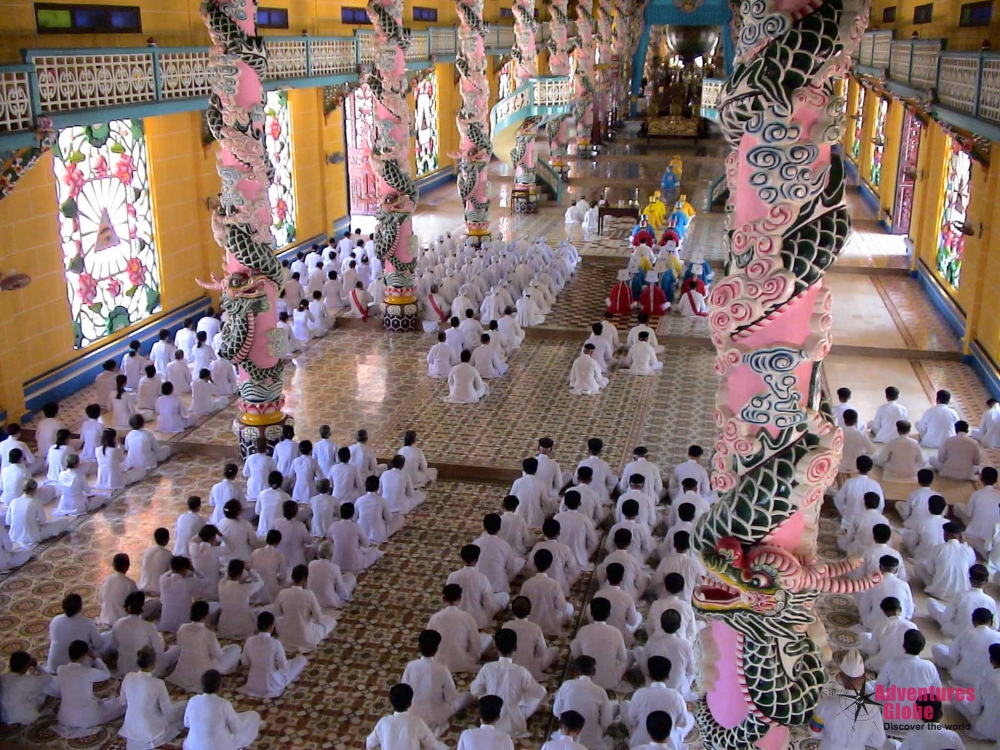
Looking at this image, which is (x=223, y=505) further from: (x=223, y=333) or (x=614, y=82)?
(x=614, y=82)

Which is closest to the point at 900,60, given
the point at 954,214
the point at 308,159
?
the point at 954,214

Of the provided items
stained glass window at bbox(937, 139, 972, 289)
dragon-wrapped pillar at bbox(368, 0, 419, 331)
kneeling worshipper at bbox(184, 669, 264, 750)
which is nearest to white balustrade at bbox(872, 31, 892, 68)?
stained glass window at bbox(937, 139, 972, 289)

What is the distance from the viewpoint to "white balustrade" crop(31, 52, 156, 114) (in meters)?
11.5

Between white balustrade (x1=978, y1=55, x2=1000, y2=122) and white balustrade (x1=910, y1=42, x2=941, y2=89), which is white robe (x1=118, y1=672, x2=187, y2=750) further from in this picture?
white balustrade (x1=910, y1=42, x2=941, y2=89)

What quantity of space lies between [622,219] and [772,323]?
21.2 m

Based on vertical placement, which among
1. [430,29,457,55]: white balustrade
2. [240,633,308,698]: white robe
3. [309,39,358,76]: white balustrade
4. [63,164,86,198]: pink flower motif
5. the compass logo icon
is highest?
[430,29,457,55]: white balustrade

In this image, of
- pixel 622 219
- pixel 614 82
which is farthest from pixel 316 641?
pixel 614 82

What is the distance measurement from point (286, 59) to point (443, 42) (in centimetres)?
1032

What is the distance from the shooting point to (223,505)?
33.0ft

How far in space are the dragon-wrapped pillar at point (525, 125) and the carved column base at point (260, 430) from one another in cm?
1495

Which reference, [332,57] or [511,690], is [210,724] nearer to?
[511,690]

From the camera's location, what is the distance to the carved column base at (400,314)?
653 inches

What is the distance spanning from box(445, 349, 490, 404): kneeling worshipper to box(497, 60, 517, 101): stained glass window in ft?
89.2

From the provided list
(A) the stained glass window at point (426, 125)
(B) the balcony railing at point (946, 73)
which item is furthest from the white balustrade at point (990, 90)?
(A) the stained glass window at point (426, 125)
